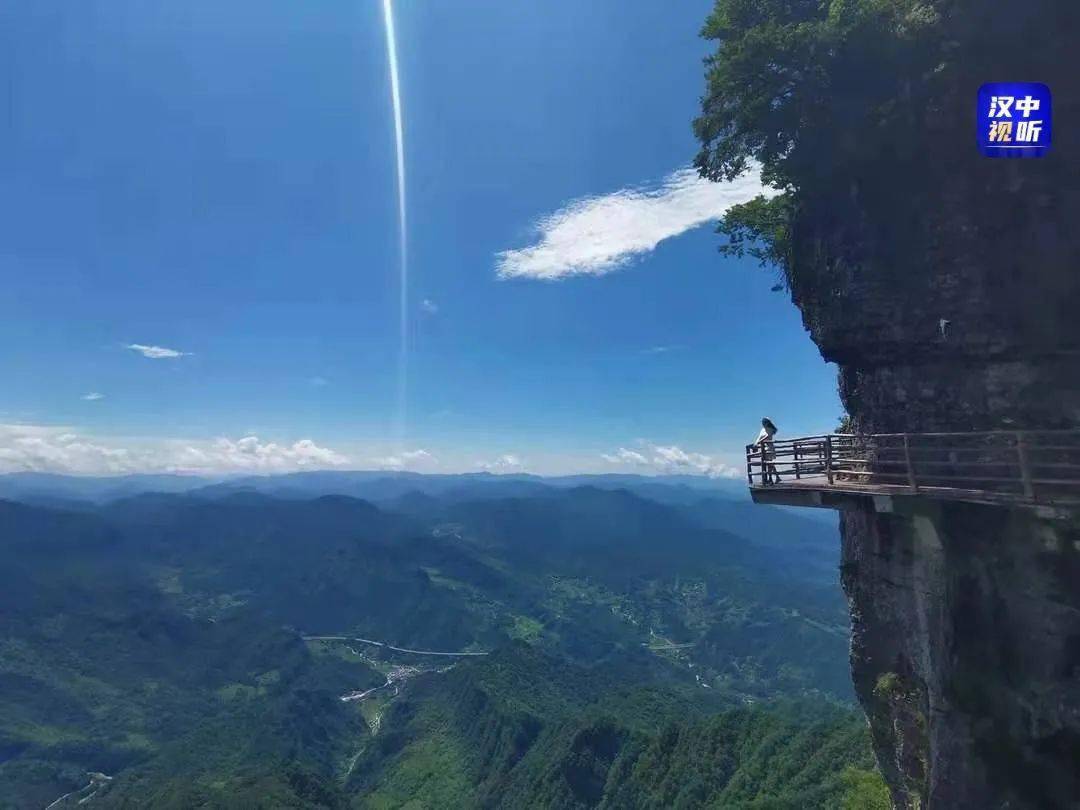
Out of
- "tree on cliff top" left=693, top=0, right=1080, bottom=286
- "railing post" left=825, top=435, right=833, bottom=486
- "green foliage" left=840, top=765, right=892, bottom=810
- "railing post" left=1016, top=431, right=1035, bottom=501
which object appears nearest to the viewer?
"railing post" left=1016, top=431, right=1035, bottom=501

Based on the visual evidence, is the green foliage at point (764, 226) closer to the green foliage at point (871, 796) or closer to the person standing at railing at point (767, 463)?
the person standing at railing at point (767, 463)

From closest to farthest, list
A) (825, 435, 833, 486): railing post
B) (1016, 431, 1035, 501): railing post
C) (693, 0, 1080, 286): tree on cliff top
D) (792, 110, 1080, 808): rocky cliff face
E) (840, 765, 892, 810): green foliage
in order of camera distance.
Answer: (1016, 431, 1035, 501): railing post < (792, 110, 1080, 808): rocky cliff face < (693, 0, 1080, 286): tree on cliff top < (825, 435, 833, 486): railing post < (840, 765, 892, 810): green foliage

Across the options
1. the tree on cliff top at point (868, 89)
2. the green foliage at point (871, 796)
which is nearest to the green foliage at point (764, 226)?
the tree on cliff top at point (868, 89)

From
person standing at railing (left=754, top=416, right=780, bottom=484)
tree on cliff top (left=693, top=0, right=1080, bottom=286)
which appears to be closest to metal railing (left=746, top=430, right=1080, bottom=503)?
person standing at railing (left=754, top=416, right=780, bottom=484)

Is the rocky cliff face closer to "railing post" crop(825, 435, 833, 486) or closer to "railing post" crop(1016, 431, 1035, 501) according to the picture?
"railing post" crop(1016, 431, 1035, 501)

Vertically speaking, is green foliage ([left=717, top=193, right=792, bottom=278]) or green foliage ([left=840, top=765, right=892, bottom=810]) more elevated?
green foliage ([left=717, top=193, right=792, bottom=278])

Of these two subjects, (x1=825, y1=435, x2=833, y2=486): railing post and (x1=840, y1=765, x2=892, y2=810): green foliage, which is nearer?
(x1=825, y1=435, x2=833, y2=486): railing post

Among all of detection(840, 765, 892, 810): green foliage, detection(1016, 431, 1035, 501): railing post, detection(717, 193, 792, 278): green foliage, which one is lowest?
detection(840, 765, 892, 810): green foliage
